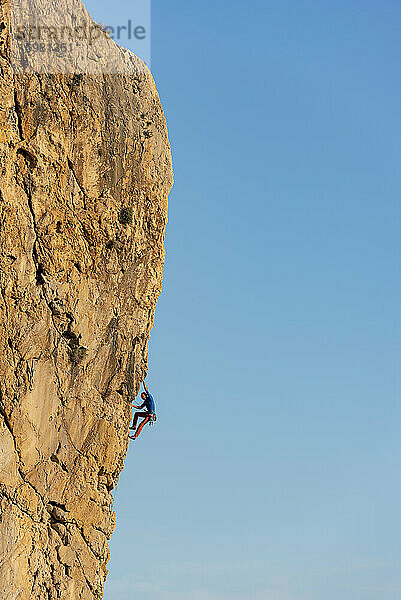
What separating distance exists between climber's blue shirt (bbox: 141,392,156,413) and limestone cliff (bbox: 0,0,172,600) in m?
1.02

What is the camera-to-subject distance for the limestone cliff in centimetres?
2466

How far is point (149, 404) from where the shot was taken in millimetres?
30344

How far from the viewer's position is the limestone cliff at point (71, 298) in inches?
971

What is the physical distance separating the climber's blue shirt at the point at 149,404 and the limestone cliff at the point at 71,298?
1018mm

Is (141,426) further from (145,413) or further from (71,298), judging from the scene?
(71,298)

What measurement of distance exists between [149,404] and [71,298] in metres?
5.56

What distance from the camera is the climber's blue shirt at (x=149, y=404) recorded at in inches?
1193

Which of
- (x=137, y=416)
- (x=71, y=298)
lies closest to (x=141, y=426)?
(x=137, y=416)

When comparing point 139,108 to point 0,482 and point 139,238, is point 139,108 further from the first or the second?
point 0,482

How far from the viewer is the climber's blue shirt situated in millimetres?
30312

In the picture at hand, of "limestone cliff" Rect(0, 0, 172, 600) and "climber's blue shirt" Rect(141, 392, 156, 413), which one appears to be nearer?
"limestone cliff" Rect(0, 0, 172, 600)

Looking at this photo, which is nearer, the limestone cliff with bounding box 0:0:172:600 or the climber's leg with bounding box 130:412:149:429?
the limestone cliff with bounding box 0:0:172:600

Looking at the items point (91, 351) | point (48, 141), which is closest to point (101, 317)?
point (91, 351)

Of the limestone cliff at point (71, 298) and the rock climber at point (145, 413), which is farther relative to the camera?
the rock climber at point (145, 413)
